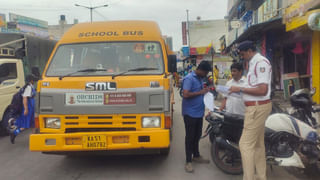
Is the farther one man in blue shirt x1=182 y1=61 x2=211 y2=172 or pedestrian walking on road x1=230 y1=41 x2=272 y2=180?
man in blue shirt x1=182 y1=61 x2=211 y2=172

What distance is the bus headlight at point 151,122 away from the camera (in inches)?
154

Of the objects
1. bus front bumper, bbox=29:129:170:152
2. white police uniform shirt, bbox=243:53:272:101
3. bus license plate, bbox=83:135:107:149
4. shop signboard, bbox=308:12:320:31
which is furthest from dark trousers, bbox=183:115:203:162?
shop signboard, bbox=308:12:320:31

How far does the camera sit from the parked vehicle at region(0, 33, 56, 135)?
669cm

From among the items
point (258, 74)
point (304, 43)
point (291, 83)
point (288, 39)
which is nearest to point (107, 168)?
point (258, 74)

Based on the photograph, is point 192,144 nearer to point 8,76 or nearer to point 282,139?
point 282,139

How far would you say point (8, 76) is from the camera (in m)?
6.86

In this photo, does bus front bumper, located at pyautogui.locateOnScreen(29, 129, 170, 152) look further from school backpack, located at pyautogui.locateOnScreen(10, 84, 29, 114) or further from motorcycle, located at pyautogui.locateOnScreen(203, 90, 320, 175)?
school backpack, located at pyautogui.locateOnScreen(10, 84, 29, 114)

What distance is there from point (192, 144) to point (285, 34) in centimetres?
945

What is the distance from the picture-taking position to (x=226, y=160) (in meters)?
4.13

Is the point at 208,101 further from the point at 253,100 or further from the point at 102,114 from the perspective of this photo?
the point at 102,114

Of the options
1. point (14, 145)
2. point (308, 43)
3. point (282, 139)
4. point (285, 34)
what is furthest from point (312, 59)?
point (14, 145)

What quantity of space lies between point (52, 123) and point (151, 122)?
1.47 metres

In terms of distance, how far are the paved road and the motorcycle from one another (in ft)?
0.84

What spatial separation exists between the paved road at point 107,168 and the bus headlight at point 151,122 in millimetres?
824
